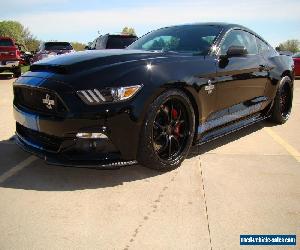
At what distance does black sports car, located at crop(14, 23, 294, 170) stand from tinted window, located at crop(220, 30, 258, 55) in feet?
0.10

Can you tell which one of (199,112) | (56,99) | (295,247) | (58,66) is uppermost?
(58,66)

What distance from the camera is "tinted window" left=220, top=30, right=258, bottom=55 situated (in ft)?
15.4

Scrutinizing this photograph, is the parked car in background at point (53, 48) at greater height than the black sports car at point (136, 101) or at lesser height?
greater

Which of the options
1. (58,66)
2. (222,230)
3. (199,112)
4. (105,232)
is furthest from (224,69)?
(105,232)

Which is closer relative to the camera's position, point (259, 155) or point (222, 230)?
point (222, 230)

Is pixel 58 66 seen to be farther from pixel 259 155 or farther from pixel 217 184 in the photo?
pixel 259 155

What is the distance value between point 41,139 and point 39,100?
1.22ft

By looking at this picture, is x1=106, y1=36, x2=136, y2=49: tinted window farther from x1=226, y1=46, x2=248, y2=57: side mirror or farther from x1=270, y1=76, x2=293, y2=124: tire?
x1=226, y1=46, x2=248, y2=57: side mirror

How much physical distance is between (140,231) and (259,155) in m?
2.30

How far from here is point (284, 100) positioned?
639 centimetres

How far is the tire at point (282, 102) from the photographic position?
19.5 ft

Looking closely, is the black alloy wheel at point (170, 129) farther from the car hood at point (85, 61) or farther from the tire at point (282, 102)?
the tire at point (282, 102)

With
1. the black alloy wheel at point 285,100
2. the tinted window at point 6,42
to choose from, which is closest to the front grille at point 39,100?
the black alloy wheel at point 285,100

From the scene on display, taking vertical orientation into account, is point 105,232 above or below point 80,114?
below
